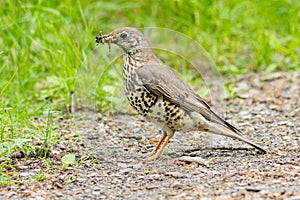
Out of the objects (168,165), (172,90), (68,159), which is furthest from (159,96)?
(68,159)

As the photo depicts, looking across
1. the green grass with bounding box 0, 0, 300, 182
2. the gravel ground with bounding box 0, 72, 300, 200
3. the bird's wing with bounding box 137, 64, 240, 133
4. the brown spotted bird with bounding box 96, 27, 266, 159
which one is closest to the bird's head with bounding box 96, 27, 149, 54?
the brown spotted bird with bounding box 96, 27, 266, 159

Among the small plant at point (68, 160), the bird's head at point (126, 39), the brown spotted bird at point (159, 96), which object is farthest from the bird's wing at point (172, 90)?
the small plant at point (68, 160)

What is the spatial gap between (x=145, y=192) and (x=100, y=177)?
1.66 ft

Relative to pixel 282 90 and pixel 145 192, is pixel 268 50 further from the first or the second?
pixel 145 192

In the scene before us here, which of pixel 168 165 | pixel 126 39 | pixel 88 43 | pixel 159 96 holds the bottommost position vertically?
pixel 168 165

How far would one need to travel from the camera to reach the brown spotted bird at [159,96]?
216 inches

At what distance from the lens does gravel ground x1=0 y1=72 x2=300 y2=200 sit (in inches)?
185

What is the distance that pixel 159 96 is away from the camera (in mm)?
5543

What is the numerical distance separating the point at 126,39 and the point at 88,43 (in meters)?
1.59

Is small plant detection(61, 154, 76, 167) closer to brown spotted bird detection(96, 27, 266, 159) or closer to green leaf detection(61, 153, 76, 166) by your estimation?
green leaf detection(61, 153, 76, 166)

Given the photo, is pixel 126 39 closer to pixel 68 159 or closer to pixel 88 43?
pixel 68 159

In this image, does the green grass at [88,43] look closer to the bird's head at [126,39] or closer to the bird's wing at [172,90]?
the bird's head at [126,39]

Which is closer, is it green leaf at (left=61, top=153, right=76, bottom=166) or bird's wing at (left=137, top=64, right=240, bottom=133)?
green leaf at (left=61, top=153, right=76, bottom=166)

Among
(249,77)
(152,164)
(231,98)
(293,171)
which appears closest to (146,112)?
(152,164)
